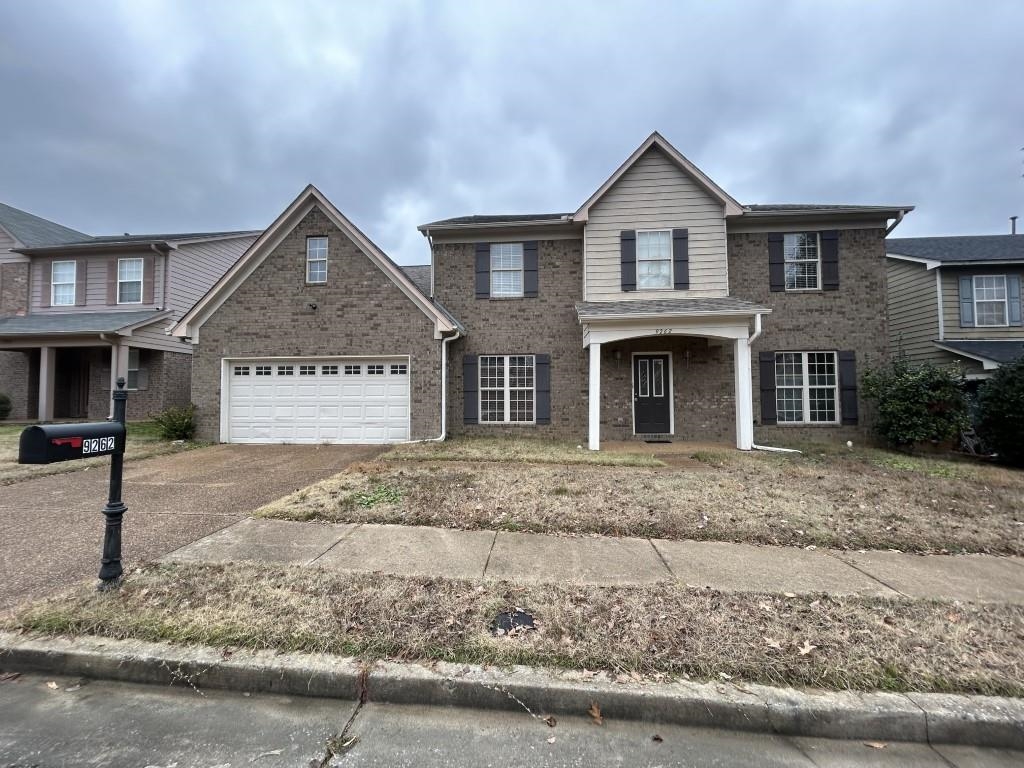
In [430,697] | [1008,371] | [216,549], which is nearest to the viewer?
[430,697]

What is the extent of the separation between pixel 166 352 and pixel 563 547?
56.0 ft

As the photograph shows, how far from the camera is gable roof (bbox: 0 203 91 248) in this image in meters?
16.5

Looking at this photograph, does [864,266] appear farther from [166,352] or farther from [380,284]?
[166,352]

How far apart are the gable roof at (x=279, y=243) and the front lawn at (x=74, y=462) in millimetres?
2735

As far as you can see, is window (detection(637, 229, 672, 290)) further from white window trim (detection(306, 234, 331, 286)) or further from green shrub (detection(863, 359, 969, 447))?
white window trim (detection(306, 234, 331, 286))

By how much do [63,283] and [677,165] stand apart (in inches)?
815

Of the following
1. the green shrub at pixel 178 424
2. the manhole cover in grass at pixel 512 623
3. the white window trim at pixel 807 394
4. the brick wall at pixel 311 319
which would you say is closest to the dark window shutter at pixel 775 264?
the white window trim at pixel 807 394

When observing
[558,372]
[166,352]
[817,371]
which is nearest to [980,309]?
[817,371]

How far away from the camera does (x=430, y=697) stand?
240 cm

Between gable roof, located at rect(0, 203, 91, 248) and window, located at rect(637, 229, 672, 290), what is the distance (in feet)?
69.0

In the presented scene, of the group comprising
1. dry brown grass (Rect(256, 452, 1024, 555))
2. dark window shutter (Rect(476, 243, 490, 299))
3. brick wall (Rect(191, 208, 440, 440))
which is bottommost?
dry brown grass (Rect(256, 452, 1024, 555))

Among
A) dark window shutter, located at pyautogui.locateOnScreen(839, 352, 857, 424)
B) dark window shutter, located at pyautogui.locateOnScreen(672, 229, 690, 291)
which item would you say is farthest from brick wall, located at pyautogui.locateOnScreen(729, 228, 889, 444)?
dark window shutter, located at pyautogui.locateOnScreen(672, 229, 690, 291)

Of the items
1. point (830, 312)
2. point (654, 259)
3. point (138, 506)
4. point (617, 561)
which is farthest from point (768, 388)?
point (138, 506)

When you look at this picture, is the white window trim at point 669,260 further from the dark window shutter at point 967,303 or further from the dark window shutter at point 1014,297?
the dark window shutter at point 1014,297
